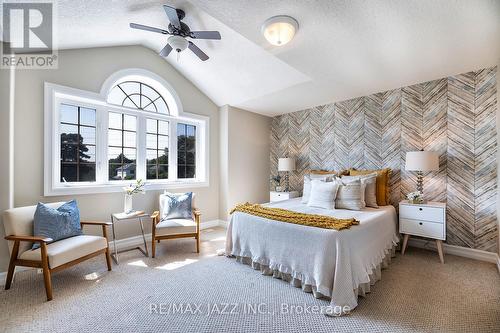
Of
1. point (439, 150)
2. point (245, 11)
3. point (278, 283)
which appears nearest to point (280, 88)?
point (245, 11)

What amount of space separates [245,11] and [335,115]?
2811mm

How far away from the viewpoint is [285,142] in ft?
17.4

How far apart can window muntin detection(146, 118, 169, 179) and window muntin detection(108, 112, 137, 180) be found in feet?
0.76

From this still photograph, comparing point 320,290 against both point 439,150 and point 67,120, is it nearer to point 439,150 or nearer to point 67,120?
point 439,150

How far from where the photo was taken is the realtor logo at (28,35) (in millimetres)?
2141

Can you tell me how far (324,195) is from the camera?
3211 millimetres

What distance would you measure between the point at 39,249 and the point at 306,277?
8.74ft

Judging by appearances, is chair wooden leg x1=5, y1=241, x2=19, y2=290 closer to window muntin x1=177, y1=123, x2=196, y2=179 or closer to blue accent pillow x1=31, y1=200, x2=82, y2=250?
blue accent pillow x1=31, y1=200, x2=82, y2=250

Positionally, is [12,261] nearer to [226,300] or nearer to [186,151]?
[226,300]

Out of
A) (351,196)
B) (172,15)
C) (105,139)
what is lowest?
(351,196)

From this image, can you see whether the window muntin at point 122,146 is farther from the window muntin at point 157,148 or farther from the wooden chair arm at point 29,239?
the wooden chair arm at point 29,239

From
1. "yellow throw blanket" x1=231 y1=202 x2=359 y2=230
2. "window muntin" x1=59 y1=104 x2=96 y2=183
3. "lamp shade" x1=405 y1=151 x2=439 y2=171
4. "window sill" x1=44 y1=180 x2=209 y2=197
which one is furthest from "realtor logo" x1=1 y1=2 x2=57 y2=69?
"lamp shade" x1=405 y1=151 x2=439 y2=171

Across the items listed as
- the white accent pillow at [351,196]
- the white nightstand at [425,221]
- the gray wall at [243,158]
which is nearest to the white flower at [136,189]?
the gray wall at [243,158]

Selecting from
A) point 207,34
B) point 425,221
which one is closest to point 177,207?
point 207,34
